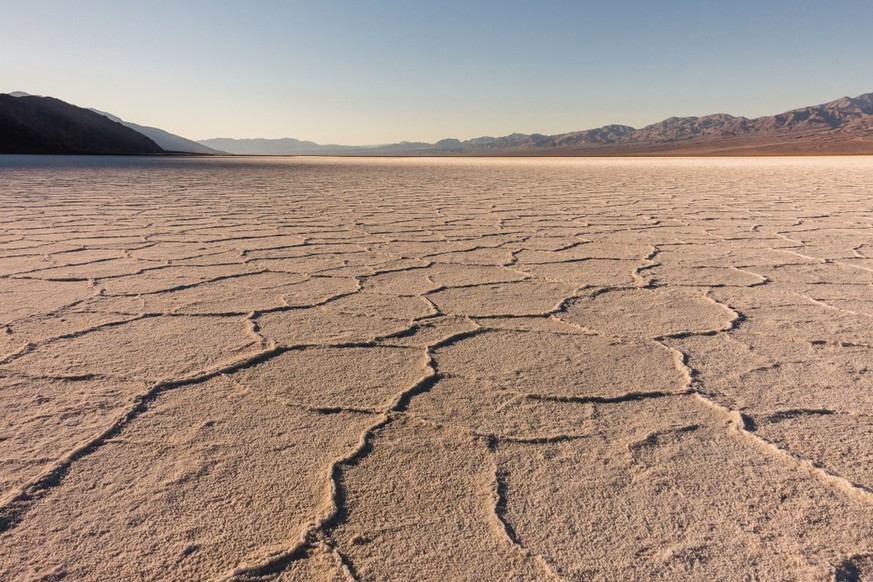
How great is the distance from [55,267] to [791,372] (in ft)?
8.43

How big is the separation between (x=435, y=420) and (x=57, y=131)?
32.5m

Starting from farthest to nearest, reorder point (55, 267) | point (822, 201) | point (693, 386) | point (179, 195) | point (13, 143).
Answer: point (13, 143) < point (179, 195) < point (822, 201) < point (55, 267) < point (693, 386)

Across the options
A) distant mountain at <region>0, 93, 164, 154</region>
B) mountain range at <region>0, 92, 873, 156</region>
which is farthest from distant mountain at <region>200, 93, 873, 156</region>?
distant mountain at <region>0, 93, 164, 154</region>

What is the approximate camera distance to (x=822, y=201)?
5.31 m

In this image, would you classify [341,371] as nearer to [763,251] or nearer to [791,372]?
[791,372]

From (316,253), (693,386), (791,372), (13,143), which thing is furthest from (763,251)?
(13,143)

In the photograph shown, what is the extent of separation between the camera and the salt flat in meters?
0.75

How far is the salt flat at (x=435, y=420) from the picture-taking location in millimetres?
753

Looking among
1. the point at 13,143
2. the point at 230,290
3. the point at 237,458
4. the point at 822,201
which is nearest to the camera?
the point at 237,458

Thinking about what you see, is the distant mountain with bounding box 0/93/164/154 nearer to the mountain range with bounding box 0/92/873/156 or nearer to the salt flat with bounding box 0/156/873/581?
the mountain range with bounding box 0/92/873/156

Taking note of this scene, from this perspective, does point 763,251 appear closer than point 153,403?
No

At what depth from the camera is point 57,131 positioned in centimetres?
2745

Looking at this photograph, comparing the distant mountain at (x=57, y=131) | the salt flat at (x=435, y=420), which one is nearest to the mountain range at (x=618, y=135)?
the distant mountain at (x=57, y=131)

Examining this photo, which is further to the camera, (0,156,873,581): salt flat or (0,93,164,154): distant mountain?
(0,93,164,154): distant mountain
